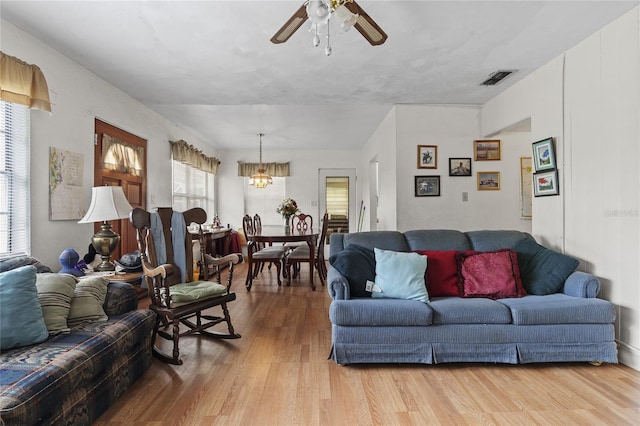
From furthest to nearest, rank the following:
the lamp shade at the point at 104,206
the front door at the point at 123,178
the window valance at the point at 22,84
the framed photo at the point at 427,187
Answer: the framed photo at the point at 427,187 < the front door at the point at 123,178 < the lamp shade at the point at 104,206 < the window valance at the point at 22,84

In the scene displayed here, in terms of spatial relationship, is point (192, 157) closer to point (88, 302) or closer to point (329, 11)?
point (88, 302)

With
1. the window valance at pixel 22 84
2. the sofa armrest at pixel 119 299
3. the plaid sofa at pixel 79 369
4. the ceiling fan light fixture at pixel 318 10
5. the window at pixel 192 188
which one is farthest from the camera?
the window at pixel 192 188

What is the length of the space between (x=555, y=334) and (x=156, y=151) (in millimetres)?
4953

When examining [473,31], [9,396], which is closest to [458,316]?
[473,31]

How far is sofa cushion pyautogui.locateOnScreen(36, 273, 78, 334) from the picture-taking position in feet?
6.27

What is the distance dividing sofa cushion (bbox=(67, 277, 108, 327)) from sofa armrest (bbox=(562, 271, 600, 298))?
10.6ft

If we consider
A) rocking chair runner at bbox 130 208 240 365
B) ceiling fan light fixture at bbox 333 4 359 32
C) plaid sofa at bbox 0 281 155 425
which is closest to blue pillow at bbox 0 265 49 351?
plaid sofa at bbox 0 281 155 425

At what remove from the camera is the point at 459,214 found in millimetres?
4523

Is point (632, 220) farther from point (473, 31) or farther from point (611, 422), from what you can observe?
point (473, 31)

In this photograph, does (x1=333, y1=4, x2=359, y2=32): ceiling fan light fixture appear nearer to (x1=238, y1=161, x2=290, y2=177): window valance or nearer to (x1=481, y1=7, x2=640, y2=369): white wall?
(x1=481, y1=7, x2=640, y2=369): white wall

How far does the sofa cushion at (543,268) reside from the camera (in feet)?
9.09

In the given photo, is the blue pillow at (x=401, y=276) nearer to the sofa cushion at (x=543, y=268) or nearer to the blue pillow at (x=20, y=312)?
the sofa cushion at (x=543, y=268)

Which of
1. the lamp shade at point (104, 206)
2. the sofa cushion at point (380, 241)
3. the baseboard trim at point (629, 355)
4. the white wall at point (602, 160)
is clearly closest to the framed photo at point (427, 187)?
the white wall at point (602, 160)

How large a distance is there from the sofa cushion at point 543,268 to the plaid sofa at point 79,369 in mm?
2897
